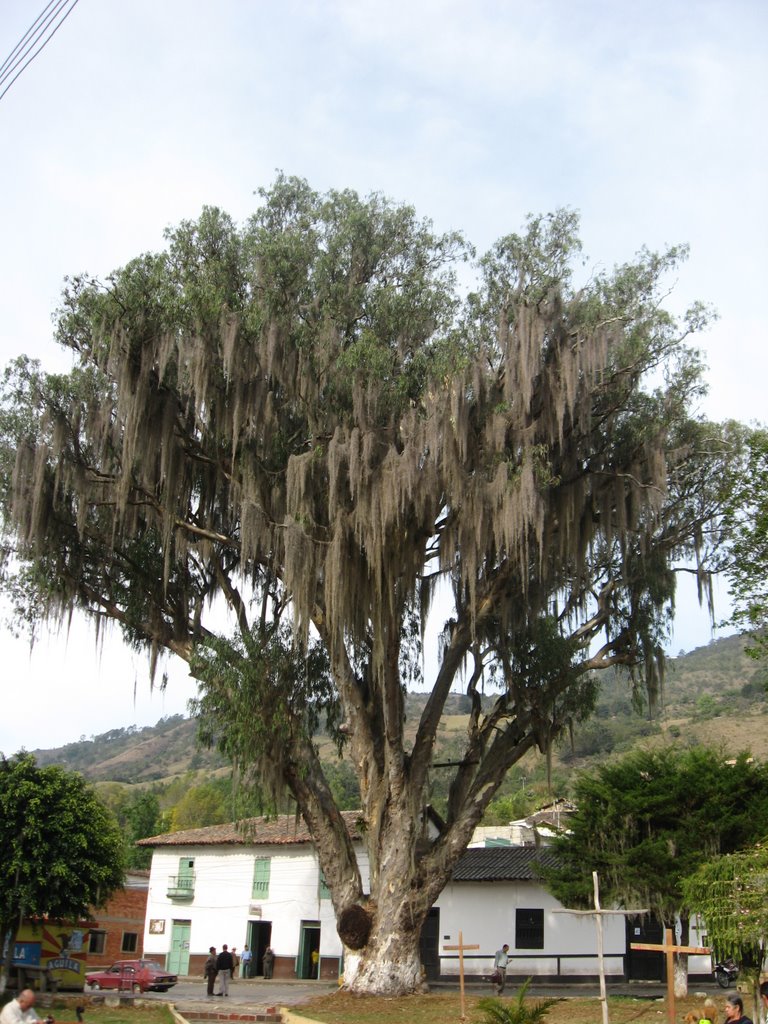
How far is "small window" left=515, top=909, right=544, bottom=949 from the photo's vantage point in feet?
101

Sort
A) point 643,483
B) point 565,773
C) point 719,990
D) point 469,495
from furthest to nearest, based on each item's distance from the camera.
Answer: point 565,773 < point 719,990 < point 643,483 < point 469,495

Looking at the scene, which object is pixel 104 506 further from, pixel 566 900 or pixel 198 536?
pixel 566 900

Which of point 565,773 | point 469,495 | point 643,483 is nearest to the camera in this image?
point 469,495

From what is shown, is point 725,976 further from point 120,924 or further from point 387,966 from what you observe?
point 120,924

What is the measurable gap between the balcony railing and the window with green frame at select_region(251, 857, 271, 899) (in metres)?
2.83

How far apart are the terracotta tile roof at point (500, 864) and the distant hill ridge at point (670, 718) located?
916cm

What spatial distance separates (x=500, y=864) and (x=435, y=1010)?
49.9 ft

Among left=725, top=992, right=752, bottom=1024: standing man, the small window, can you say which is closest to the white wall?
the small window

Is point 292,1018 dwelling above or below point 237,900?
below

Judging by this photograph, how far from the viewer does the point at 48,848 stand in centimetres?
2044

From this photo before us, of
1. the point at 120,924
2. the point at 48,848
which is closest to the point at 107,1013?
the point at 48,848

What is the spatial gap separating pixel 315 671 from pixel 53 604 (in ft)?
18.6

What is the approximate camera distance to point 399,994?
19375mm

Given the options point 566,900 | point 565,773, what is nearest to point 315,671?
point 566,900
